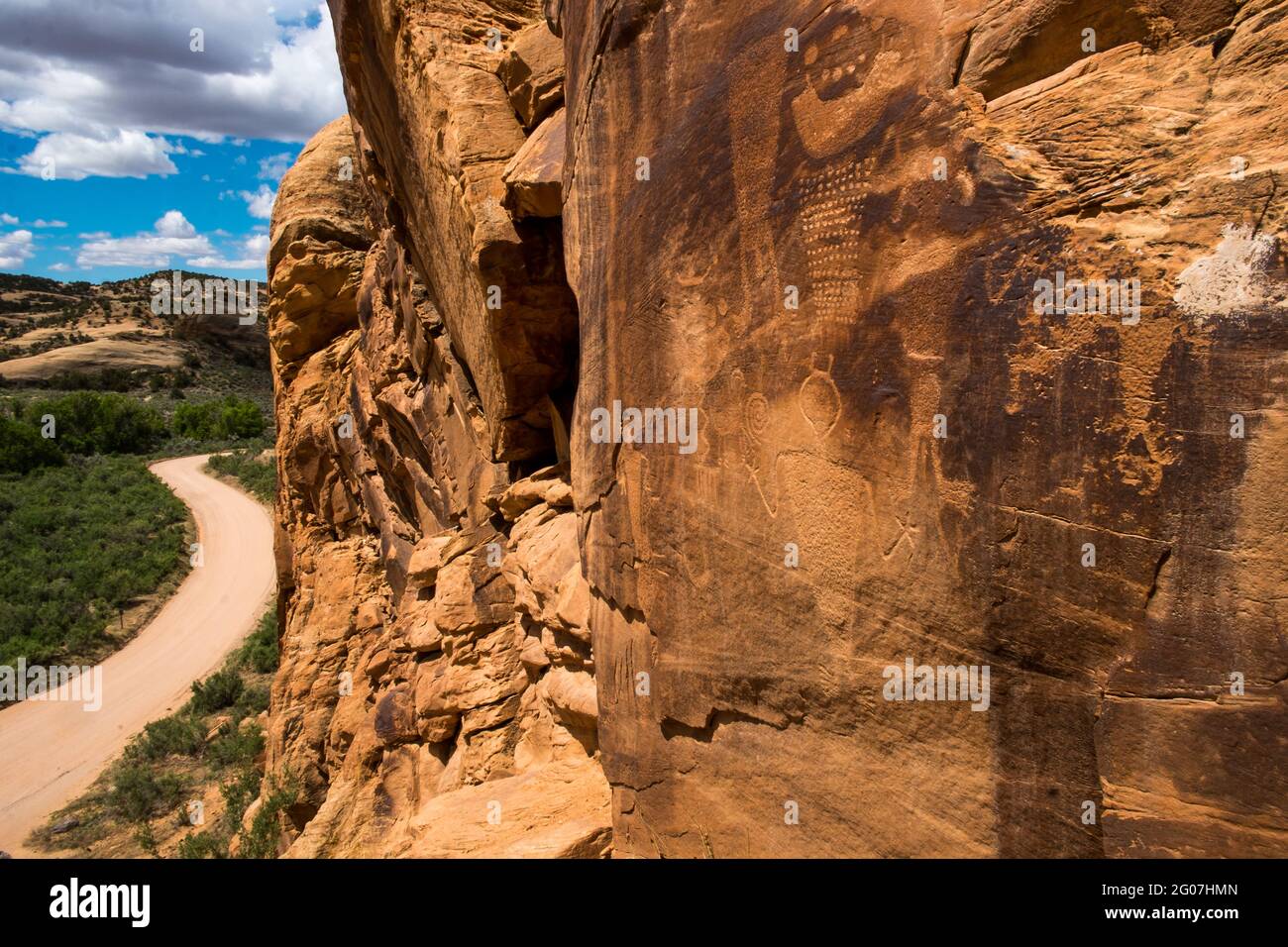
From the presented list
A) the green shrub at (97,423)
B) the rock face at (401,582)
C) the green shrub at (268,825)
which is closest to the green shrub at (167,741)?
the rock face at (401,582)

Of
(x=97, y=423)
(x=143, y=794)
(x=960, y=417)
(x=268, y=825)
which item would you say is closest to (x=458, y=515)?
(x=268, y=825)

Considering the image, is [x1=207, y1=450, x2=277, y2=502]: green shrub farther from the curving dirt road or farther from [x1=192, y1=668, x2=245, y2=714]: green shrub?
[x1=192, y1=668, x2=245, y2=714]: green shrub

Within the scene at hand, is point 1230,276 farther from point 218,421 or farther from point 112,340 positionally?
point 112,340

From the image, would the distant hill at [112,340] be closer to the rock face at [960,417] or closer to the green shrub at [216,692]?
the green shrub at [216,692]

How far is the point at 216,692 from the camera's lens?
50.0ft

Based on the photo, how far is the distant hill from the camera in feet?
136

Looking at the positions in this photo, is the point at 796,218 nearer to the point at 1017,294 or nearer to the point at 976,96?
the point at 976,96

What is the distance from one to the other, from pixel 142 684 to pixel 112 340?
40.1 meters

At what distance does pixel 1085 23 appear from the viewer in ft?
9.42

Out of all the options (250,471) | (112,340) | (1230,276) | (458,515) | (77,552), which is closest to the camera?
(1230,276)

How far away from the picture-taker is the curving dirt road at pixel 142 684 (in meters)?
12.7

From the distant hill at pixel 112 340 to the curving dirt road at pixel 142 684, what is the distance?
17697 mm

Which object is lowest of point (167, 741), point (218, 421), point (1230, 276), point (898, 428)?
point (167, 741)

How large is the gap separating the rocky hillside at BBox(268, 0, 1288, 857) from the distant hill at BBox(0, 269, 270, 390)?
3639cm
